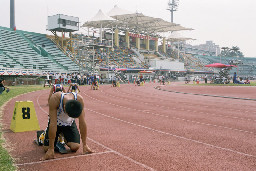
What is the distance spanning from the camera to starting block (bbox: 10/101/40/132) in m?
7.82

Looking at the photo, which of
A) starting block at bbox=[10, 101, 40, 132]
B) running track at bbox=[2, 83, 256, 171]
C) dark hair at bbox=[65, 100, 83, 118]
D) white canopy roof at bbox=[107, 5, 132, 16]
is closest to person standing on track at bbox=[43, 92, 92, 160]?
dark hair at bbox=[65, 100, 83, 118]

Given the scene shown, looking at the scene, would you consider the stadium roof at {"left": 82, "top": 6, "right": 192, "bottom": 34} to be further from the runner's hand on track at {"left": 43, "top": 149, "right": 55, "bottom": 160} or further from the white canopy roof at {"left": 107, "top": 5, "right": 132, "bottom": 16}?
the runner's hand on track at {"left": 43, "top": 149, "right": 55, "bottom": 160}

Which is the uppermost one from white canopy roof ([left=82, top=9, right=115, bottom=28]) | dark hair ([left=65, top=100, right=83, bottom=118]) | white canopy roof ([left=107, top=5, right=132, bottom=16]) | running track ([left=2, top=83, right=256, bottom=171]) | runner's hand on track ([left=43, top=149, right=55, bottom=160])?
white canopy roof ([left=107, top=5, right=132, bottom=16])

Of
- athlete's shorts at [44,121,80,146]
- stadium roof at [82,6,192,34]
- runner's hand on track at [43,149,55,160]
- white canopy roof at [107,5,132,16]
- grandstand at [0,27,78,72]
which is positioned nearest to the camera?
runner's hand on track at [43,149,55,160]

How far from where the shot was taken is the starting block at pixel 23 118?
7.82 meters

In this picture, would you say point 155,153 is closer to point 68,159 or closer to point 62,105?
point 68,159

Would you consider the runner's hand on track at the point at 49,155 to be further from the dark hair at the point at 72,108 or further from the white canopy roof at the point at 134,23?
the white canopy roof at the point at 134,23

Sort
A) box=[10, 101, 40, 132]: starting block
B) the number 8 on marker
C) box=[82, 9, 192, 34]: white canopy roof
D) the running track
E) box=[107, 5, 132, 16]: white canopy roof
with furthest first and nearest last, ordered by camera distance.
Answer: box=[107, 5, 132, 16]: white canopy roof → box=[82, 9, 192, 34]: white canopy roof → the number 8 on marker → box=[10, 101, 40, 132]: starting block → the running track

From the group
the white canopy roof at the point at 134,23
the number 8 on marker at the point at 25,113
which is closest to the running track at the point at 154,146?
the number 8 on marker at the point at 25,113

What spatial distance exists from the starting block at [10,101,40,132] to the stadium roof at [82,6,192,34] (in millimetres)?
56077

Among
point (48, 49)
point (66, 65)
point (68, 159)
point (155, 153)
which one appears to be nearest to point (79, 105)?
point (68, 159)

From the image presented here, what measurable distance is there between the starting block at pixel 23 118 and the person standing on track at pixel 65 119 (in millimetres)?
2545

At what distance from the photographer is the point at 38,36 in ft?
179

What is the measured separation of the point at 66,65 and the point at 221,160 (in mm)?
44669
